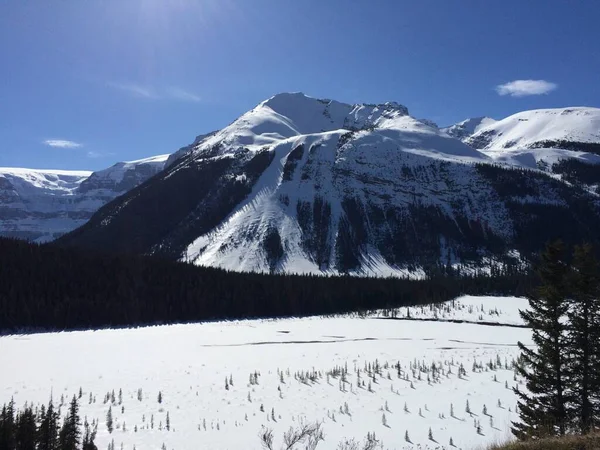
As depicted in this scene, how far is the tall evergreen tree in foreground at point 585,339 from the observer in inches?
637

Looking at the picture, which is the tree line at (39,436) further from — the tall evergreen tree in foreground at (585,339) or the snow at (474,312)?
the snow at (474,312)

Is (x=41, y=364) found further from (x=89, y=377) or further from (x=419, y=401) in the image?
(x=419, y=401)

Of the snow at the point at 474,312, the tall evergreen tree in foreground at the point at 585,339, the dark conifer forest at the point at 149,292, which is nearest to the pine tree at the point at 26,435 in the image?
the tall evergreen tree in foreground at the point at 585,339

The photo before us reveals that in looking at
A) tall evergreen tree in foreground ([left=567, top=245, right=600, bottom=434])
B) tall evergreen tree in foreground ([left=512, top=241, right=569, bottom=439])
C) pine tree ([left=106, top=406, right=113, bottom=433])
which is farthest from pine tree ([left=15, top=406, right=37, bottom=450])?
tall evergreen tree in foreground ([left=567, top=245, right=600, bottom=434])

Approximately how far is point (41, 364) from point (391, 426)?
2967 centimetres

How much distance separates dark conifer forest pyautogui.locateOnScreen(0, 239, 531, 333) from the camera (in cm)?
7425

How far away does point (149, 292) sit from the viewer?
88.4 metres

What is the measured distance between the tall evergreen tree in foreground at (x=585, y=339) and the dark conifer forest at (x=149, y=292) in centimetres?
7213

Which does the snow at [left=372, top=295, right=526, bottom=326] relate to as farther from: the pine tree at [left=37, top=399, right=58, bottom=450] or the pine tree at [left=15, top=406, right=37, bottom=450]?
the pine tree at [left=15, top=406, right=37, bottom=450]

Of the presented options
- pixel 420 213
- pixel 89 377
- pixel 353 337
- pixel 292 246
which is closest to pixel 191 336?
A: pixel 353 337

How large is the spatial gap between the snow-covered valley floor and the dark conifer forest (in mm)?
23099

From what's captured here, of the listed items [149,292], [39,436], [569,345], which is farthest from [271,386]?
[149,292]

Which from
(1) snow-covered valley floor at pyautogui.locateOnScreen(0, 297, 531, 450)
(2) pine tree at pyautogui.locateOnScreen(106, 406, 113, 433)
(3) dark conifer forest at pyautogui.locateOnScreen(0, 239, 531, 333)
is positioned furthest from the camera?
(3) dark conifer forest at pyautogui.locateOnScreen(0, 239, 531, 333)

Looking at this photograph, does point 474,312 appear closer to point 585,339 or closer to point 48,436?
point 585,339
